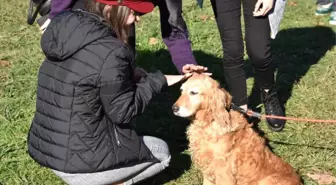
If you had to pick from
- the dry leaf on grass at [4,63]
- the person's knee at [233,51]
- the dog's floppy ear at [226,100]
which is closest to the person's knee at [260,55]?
the person's knee at [233,51]

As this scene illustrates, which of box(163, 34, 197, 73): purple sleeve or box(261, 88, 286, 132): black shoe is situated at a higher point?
box(163, 34, 197, 73): purple sleeve

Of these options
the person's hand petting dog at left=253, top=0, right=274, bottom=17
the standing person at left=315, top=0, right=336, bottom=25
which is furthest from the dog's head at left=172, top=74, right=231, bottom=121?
the standing person at left=315, top=0, right=336, bottom=25

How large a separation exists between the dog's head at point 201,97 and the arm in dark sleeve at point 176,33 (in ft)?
2.22

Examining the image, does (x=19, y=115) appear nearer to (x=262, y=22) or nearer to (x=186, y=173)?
(x=186, y=173)

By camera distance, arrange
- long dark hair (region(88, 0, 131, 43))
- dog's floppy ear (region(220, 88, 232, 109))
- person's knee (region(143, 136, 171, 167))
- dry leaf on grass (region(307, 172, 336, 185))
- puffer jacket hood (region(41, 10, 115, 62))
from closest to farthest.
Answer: puffer jacket hood (region(41, 10, 115, 62))
long dark hair (region(88, 0, 131, 43))
dog's floppy ear (region(220, 88, 232, 109))
person's knee (region(143, 136, 171, 167))
dry leaf on grass (region(307, 172, 336, 185))

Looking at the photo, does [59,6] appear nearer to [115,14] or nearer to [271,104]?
[115,14]

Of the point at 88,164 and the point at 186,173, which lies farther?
the point at 186,173

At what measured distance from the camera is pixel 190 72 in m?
3.88

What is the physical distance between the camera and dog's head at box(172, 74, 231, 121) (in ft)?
11.9

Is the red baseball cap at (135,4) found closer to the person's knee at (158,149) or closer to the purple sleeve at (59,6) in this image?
the purple sleeve at (59,6)

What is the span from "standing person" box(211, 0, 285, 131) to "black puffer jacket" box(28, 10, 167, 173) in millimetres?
1097

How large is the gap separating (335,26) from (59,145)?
5.80 meters

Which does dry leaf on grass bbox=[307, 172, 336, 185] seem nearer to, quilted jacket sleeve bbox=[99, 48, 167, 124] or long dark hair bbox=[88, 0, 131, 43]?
quilted jacket sleeve bbox=[99, 48, 167, 124]

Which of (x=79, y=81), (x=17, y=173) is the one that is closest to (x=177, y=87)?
(x=17, y=173)
